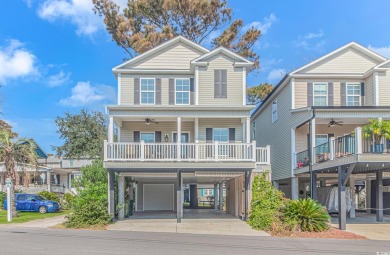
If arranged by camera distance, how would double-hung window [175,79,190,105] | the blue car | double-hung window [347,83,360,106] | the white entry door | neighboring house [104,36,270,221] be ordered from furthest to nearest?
the blue car < the white entry door < double-hung window [347,83,360,106] < double-hung window [175,79,190,105] < neighboring house [104,36,270,221]

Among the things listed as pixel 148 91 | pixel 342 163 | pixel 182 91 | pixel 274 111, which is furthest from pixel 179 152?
pixel 274 111

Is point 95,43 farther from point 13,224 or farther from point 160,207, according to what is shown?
point 13,224

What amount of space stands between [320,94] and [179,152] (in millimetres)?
9303

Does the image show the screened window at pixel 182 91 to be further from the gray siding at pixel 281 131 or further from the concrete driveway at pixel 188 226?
the concrete driveway at pixel 188 226

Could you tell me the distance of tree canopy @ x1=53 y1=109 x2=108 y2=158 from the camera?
3512cm

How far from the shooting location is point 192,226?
1789 centimetres

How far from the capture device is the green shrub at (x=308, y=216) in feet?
52.6

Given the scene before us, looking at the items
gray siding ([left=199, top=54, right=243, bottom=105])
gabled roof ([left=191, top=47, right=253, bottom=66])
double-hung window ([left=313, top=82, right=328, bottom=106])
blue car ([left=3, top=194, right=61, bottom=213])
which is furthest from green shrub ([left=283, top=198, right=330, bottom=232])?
blue car ([left=3, top=194, right=61, bottom=213])

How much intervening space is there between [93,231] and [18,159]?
905cm

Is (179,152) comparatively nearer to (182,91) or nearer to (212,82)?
(182,91)

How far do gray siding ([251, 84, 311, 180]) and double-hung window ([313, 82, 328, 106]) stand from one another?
1453 mm

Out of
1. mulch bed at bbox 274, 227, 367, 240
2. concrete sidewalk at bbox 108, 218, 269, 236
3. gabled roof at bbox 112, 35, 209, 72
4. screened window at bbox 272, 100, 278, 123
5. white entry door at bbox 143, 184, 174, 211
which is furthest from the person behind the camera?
white entry door at bbox 143, 184, 174, 211

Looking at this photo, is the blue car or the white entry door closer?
the white entry door

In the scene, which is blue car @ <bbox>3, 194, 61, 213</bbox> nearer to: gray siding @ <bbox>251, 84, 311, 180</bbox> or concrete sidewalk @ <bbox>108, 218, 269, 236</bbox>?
concrete sidewalk @ <bbox>108, 218, 269, 236</bbox>
